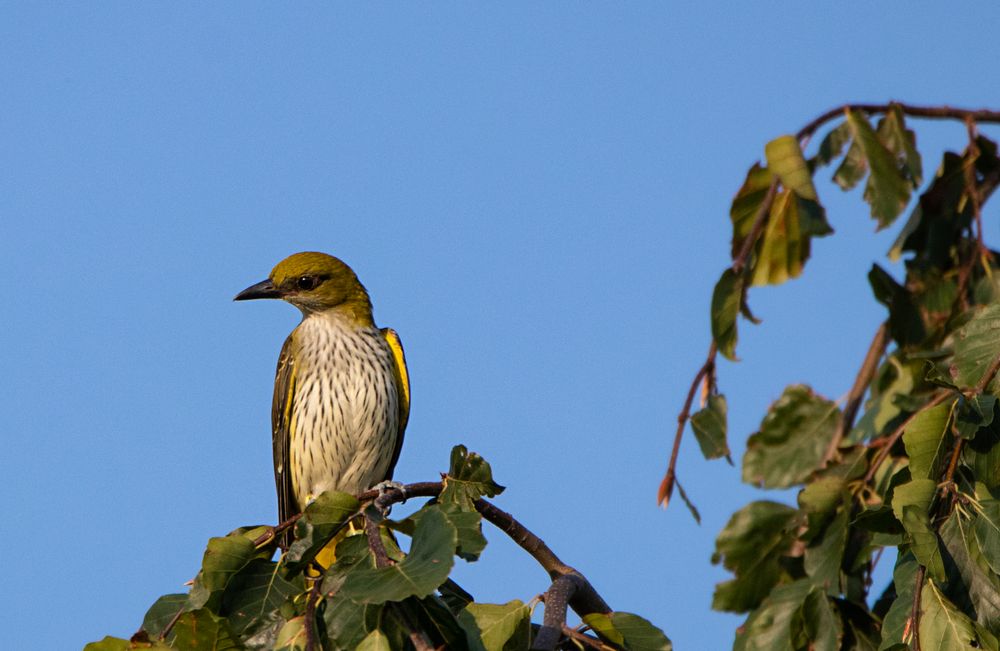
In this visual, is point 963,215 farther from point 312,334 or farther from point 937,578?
point 312,334

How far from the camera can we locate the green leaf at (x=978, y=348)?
3.68 meters

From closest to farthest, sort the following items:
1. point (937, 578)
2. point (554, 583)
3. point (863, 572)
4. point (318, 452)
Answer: point (937, 578) → point (554, 583) → point (863, 572) → point (318, 452)

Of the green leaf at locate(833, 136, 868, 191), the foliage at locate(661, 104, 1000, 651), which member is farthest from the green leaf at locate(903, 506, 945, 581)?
the green leaf at locate(833, 136, 868, 191)

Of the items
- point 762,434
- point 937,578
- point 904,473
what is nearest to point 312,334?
point 762,434

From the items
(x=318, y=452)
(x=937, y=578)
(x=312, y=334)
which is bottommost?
(x=937, y=578)

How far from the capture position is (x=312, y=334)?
676 centimetres

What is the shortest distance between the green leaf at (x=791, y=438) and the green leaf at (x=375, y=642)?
2.54m

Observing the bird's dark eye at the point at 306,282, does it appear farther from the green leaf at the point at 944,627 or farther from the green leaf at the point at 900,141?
the green leaf at the point at 944,627

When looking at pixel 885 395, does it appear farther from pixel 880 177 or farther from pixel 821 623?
pixel 821 623

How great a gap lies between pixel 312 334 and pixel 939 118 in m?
3.33

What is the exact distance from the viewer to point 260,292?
268 inches

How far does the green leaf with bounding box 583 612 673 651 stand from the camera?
136 inches

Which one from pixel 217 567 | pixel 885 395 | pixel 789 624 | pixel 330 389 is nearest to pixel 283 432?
pixel 330 389

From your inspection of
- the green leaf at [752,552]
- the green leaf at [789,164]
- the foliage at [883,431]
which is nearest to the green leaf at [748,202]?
the foliage at [883,431]
